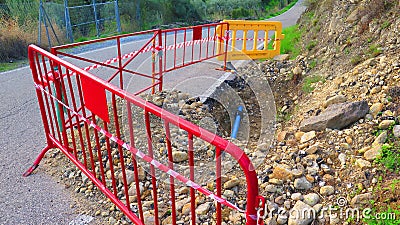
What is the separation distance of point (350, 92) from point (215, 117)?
2404mm

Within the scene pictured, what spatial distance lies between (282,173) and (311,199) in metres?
0.41

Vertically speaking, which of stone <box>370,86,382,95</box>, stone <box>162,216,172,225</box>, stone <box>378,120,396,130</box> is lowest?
stone <box>162,216,172,225</box>

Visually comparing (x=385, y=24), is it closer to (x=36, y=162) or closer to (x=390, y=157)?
(x=390, y=157)

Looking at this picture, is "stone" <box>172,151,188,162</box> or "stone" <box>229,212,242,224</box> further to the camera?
"stone" <box>172,151,188,162</box>

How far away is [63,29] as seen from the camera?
1351cm

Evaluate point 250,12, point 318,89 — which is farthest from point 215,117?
point 250,12

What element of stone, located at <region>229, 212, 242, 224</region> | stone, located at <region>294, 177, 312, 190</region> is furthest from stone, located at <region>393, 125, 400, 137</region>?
stone, located at <region>229, 212, 242, 224</region>

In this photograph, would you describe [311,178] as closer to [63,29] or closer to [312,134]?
[312,134]

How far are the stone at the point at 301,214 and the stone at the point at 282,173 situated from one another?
354 millimetres

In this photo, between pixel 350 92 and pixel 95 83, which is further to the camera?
pixel 350 92

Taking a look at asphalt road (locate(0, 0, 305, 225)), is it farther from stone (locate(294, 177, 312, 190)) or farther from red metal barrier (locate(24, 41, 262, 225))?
stone (locate(294, 177, 312, 190))

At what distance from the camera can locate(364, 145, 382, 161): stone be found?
3.32 m

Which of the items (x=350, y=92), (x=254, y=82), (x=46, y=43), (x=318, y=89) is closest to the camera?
(x=350, y=92)

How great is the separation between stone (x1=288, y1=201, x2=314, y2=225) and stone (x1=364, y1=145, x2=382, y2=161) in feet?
3.06
